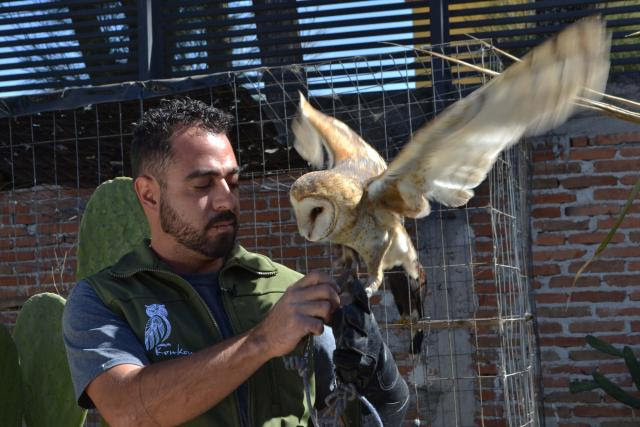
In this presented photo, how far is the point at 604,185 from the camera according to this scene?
455cm

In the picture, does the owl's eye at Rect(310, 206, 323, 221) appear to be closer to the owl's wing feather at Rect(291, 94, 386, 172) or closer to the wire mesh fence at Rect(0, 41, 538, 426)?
the owl's wing feather at Rect(291, 94, 386, 172)

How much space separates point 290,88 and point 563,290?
5.92ft

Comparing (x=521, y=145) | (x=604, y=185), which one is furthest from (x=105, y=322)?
(x=604, y=185)

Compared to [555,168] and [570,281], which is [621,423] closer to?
[570,281]

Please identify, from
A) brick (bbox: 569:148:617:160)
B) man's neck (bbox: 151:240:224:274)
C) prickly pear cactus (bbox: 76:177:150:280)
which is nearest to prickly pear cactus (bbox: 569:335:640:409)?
brick (bbox: 569:148:617:160)

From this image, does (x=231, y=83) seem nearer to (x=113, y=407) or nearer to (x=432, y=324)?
(x=432, y=324)

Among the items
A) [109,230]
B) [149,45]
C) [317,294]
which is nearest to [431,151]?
[317,294]

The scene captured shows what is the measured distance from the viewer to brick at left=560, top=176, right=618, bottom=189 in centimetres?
454

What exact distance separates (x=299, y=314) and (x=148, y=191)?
0.60m

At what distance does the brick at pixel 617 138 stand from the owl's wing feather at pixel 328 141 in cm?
187

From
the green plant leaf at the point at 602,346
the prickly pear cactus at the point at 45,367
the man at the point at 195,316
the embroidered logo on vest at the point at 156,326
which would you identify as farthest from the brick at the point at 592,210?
the embroidered logo on vest at the point at 156,326

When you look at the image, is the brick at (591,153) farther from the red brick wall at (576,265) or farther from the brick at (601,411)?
the brick at (601,411)

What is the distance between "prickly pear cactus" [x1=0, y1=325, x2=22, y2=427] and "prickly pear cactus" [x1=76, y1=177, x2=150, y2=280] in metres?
0.33

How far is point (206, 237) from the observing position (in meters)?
1.82
